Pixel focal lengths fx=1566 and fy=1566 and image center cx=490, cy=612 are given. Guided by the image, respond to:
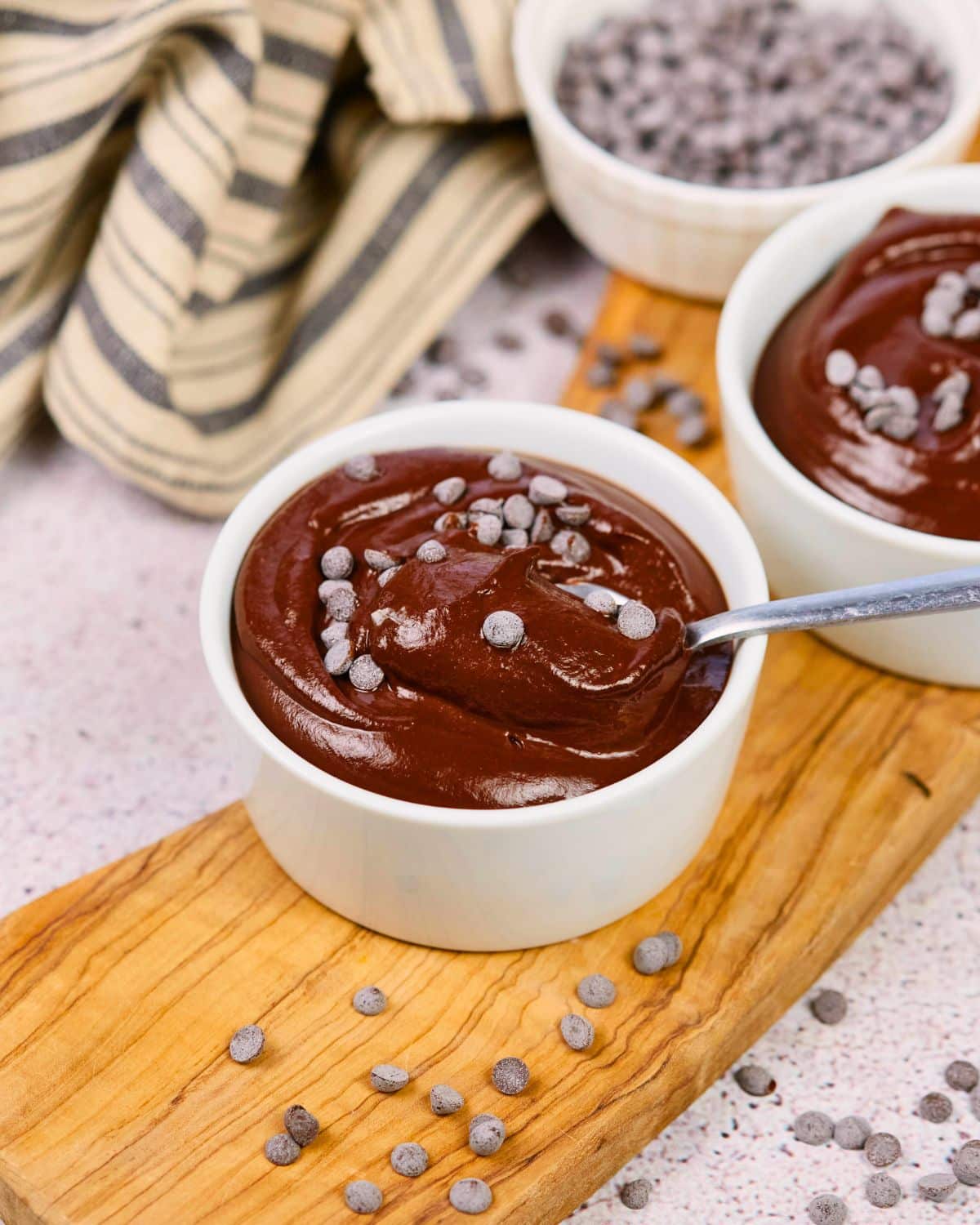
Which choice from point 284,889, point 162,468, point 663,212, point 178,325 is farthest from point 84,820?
point 663,212

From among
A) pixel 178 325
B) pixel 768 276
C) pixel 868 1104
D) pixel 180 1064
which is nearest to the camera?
pixel 180 1064

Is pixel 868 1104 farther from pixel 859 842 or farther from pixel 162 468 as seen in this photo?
pixel 162 468

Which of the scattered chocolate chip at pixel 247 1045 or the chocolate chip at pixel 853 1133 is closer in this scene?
the scattered chocolate chip at pixel 247 1045

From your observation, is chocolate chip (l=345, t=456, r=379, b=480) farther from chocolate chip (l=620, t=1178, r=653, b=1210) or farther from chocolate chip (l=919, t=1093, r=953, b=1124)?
chocolate chip (l=919, t=1093, r=953, b=1124)

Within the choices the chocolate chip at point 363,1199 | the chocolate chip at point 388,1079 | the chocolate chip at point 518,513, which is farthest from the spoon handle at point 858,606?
the chocolate chip at point 363,1199

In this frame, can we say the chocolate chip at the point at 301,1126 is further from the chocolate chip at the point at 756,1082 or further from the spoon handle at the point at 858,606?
the spoon handle at the point at 858,606

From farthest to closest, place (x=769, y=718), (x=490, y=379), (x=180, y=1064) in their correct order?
1. (x=490, y=379)
2. (x=769, y=718)
3. (x=180, y=1064)

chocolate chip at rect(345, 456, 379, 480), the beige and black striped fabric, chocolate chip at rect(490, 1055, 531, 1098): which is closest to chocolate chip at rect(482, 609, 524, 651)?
chocolate chip at rect(345, 456, 379, 480)
